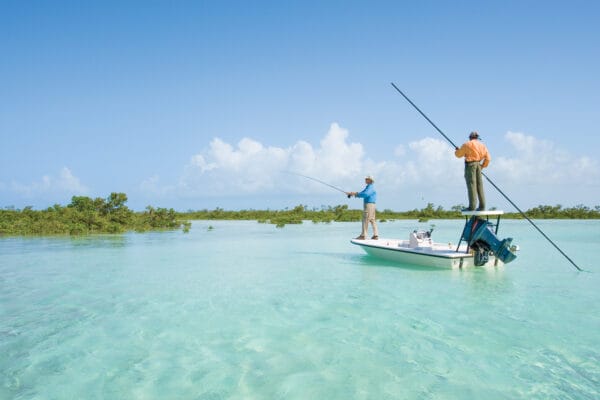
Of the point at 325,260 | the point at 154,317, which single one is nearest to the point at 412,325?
the point at 154,317

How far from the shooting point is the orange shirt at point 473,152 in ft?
27.8

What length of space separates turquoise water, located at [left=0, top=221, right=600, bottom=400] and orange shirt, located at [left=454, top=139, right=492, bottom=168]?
103 inches

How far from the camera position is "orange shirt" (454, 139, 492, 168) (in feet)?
27.8

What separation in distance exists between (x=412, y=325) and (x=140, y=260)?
30.3ft

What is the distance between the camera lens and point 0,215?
2312 centimetres

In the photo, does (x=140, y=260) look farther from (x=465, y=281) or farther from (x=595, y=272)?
(x=595, y=272)

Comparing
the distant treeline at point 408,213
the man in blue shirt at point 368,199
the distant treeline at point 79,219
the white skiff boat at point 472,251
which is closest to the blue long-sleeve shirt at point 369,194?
the man in blue shirt at point 368,199

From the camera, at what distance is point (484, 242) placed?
348 inches

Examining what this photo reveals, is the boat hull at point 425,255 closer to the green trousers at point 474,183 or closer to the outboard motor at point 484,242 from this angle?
the outboard motor at point 484,242

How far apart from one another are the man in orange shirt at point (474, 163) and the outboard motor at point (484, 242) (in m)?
0.42

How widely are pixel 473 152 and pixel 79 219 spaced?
22.1m

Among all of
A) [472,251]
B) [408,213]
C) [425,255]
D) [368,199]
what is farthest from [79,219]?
[408,213]

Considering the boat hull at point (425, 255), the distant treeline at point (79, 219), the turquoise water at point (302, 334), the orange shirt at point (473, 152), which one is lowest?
the turquoise water at point (302, 334)

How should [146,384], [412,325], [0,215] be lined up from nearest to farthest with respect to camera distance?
1. [146,384]
2. [412,325]
3. [0,215]
